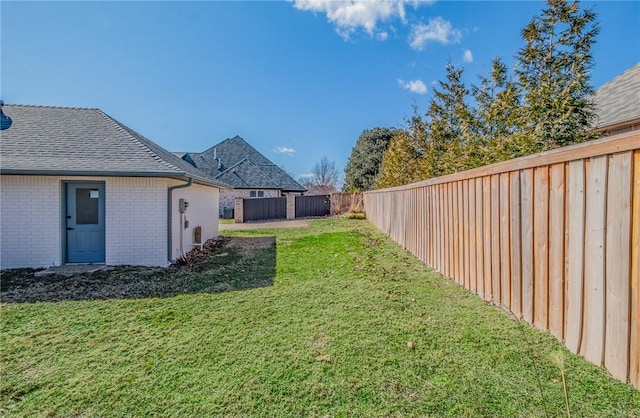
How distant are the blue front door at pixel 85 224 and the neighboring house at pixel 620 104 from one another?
35.0 ft

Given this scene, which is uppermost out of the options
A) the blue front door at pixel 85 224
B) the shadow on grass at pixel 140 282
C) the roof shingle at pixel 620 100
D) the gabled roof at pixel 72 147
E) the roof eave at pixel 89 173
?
the roof shingle at pixel 620 100

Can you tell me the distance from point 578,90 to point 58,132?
11.7 meters

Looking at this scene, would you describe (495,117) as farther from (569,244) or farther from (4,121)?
(4,121)

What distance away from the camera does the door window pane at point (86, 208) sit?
695 cm

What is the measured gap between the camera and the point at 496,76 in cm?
745

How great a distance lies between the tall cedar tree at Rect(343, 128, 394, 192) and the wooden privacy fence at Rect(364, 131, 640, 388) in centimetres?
2218

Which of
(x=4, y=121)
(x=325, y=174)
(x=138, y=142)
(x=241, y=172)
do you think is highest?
(x=325, y=174)

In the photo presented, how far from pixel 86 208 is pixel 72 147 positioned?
1647 mm

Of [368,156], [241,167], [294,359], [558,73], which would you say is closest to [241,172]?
[241,167]

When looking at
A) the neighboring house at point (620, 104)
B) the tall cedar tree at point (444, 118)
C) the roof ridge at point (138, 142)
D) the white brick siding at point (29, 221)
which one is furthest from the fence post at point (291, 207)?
the neighboring house at point (620, 104)

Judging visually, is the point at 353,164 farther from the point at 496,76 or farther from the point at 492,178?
the point at 492,178

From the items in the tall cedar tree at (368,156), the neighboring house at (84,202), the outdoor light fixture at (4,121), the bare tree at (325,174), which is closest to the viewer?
the neighboring house at (84,202)

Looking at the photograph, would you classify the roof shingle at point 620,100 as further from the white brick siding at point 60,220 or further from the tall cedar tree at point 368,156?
the tall cedar tree at point 368,156

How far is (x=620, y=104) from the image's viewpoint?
7.72 m
